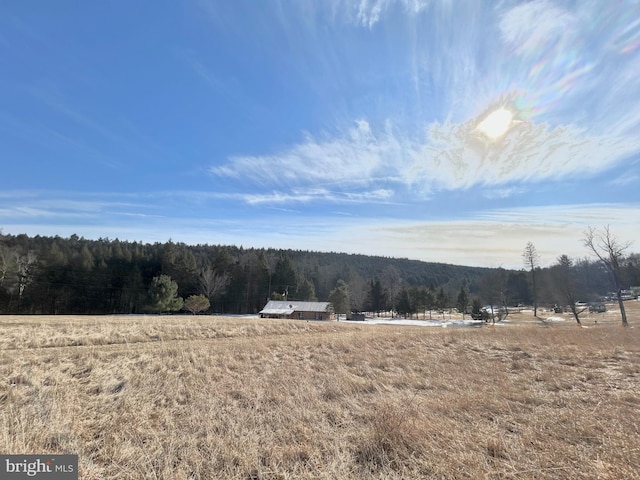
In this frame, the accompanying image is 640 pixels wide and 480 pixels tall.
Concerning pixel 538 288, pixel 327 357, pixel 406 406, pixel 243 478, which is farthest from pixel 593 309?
pixel 243 478

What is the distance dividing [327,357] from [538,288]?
67583 mm

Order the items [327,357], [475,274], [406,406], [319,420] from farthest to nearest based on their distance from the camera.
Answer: [475,274], [327,357], [406,406], [319,420]

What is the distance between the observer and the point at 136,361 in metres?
12.0

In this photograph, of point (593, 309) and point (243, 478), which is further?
point (593, 309)

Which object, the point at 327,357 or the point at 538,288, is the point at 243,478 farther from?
the point at 538,288

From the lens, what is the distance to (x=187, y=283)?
6406 cm

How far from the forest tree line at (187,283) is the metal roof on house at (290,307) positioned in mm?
2883

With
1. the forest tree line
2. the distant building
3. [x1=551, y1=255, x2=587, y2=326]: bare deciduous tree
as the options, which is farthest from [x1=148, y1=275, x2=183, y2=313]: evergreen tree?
[x1=551, y1=255, x2=587, y2=326]: bare deciduous tree

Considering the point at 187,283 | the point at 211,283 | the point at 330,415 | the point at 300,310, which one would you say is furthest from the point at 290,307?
the point at 330,415

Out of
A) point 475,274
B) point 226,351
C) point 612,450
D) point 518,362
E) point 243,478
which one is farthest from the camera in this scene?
point 475,274

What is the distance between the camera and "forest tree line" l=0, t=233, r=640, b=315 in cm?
Result: 5228

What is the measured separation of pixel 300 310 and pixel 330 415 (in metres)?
54.6

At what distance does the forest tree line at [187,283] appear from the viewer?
5228 centimetres

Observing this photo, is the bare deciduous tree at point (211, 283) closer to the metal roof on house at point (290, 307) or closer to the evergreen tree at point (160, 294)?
the evergreen tree at point (160, 294)
